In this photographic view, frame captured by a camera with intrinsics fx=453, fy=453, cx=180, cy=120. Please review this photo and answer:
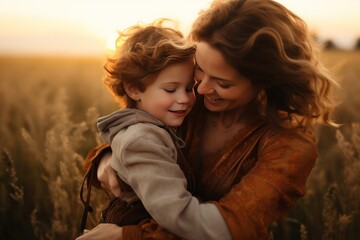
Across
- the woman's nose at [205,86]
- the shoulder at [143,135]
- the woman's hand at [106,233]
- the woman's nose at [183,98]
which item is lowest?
the woman's hand at [106,233]

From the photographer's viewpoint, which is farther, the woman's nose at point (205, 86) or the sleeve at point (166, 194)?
the woman's nose at point (205, 86)

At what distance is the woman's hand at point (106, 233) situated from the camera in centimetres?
182

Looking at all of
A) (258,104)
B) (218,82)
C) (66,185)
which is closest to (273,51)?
(218,82)

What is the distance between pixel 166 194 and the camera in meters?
1.69

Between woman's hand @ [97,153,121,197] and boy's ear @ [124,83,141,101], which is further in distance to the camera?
boy's ear @ [124,83,141,101]

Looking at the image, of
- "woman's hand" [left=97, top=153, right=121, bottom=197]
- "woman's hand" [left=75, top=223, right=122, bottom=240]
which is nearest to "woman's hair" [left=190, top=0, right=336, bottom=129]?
"woman's hand" [left=97, top=153, right=121, bottom=197]

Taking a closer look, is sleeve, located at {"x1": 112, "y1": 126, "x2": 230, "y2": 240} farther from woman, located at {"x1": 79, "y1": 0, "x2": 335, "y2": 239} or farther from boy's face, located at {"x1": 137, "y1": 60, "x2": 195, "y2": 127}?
boy's face, located at {"x1": 137, "y1": 60, "x2": 195, "y2": 127}

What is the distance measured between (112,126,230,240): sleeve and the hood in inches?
5.7

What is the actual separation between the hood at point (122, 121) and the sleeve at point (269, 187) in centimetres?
46

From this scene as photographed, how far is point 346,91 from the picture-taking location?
5660 mm

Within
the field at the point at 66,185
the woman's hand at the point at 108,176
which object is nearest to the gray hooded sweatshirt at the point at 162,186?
the woman's hand at the point at 108,176

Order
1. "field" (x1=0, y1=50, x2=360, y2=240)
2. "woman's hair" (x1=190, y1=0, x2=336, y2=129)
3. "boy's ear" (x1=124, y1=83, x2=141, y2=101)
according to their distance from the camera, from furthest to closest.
A: "field" (x1=0, y1=50, x2=360, y2=240)
"boy's ear" (x1=124, y1=83, x2=141, y2=101)
"woman's hair" (x1=190, y1=0, x2=336, y2=129)

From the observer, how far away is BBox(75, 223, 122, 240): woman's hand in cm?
182

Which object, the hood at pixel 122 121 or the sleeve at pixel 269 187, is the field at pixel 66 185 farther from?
the hood at pixel 122 121
